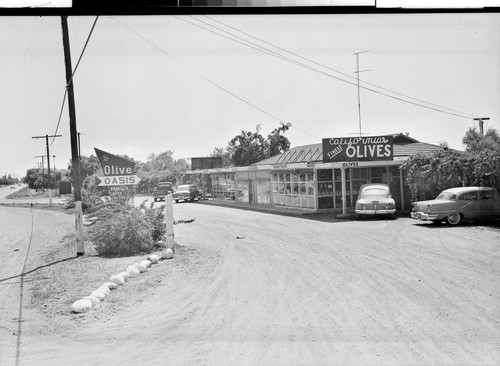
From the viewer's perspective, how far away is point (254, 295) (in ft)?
28.8

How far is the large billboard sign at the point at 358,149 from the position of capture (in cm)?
2328

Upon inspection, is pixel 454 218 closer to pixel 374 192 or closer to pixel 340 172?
pixel 374 192

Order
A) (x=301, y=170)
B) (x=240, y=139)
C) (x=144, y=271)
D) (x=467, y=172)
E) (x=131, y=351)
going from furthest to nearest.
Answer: (x=240, y=139) < (x=301, y=170) < (x=467, y=172) < (x=144, y=271) < (x=131, y=351)

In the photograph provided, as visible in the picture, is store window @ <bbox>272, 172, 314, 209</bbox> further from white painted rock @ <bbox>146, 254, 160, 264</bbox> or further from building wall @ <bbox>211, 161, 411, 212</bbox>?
white painted rock @ <bbox>146, 254, 160, 264</bbox>

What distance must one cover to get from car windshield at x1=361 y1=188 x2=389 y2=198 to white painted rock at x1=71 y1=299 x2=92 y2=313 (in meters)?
16.3

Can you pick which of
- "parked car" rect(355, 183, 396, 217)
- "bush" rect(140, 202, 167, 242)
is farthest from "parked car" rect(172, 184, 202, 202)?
"bush" rect(140, 202, 167, 242)

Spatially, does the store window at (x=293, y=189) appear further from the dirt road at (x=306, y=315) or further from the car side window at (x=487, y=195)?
the dirt road at (x=306, y=315)

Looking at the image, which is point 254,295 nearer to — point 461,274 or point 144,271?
point 144,271

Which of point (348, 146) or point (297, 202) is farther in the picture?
point (297, 202)

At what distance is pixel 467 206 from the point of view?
17953 mm

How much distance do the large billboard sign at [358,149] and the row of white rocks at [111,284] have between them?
12431 millimetres

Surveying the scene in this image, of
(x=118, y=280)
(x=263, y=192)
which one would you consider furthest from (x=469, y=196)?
(x=263, y=192)

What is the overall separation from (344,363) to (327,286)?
372cm

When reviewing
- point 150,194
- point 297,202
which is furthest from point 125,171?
point 297,202
